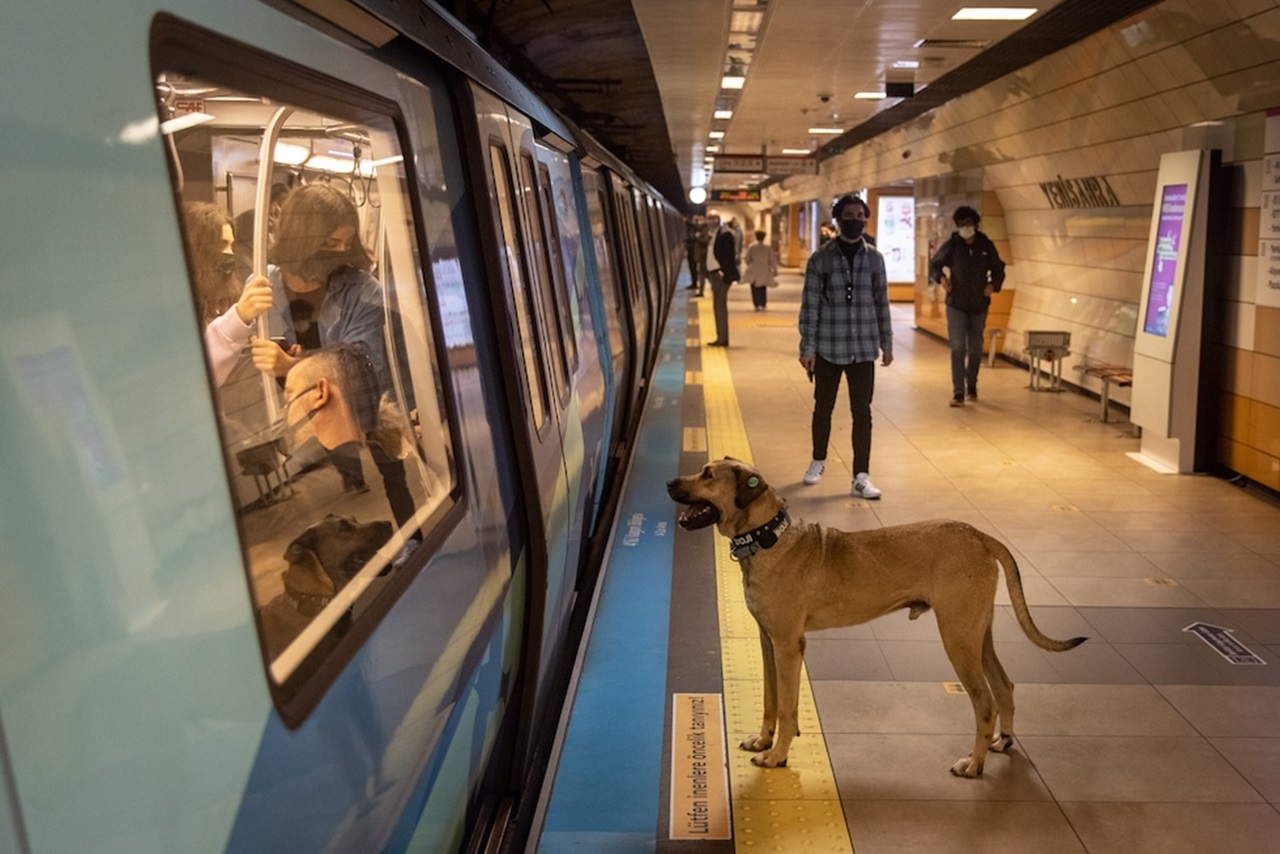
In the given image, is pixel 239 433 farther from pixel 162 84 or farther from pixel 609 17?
pixel 609 17

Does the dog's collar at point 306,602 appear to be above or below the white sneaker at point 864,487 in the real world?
above

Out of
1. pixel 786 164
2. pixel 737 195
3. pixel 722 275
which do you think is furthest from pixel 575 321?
pixel 737 195

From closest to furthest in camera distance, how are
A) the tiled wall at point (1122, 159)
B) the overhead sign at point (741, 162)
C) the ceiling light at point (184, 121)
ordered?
the ceiling light at point (184, 121), the tiled wall at point (1122, 159), the overhead sign at point (741, 162)

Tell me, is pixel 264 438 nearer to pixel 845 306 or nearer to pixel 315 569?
pixel 315 569

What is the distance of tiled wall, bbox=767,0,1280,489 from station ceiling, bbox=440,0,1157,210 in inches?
16.9

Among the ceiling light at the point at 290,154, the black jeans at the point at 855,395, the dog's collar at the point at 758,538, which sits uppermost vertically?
the ceiling light at the point at 290,154

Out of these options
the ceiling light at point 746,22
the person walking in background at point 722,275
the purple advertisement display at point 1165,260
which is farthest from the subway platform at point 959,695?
the person walking in background at point 722,275

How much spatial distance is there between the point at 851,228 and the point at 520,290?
3.90 metres

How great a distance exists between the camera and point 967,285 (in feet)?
36.4

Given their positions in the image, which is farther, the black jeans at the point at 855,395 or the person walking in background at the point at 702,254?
the person walking in background at the point at 702,254

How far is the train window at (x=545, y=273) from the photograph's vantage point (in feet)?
12.9

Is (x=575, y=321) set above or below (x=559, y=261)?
below

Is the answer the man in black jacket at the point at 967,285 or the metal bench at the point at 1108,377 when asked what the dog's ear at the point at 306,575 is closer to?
the metal bench at the point at 1108,377

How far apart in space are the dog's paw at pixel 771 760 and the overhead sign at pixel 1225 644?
2.19 meters
